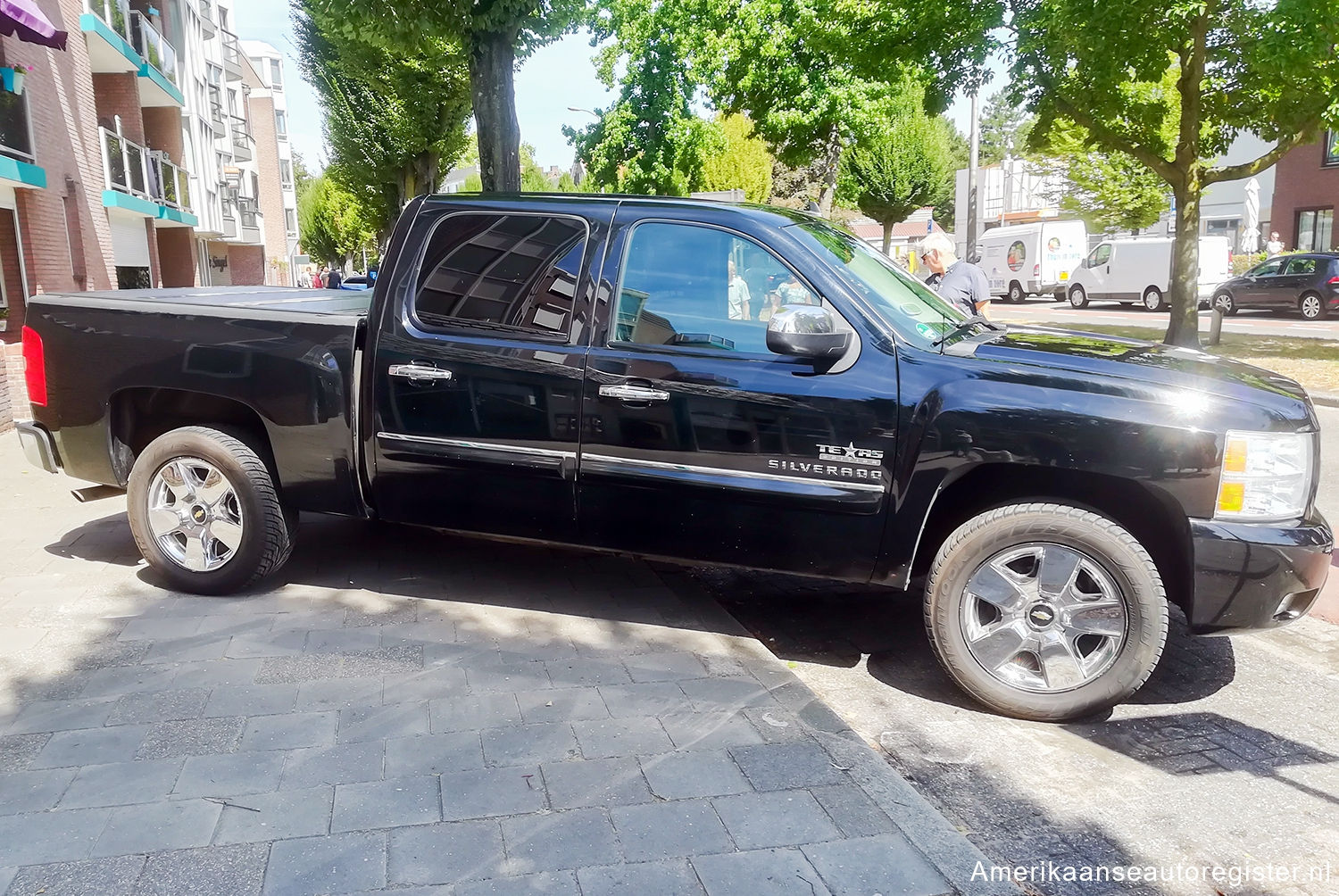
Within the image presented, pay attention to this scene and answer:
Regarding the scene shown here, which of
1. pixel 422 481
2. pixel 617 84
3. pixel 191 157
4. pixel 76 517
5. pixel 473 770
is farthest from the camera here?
pixel 191 157

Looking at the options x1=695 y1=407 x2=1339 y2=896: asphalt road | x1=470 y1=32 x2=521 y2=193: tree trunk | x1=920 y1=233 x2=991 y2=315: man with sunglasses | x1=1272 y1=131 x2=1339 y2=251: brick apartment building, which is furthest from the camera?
x1=1272 y1=131 x2=1339 y2=251: brick apartment building

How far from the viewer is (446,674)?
12.9 ft

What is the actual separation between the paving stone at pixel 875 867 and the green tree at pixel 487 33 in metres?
9.97

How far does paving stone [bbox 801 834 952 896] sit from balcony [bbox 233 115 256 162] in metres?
44.4

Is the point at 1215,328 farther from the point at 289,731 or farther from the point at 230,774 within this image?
the point at 230,774

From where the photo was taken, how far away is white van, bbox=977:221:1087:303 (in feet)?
120

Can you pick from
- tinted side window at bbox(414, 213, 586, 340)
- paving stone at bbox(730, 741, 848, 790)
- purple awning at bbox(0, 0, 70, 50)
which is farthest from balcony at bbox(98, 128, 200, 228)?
paving stone at bbox(730, 741, 848, 790)

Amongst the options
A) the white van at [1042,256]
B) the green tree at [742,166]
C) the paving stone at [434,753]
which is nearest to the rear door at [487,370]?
the paving stone at [434,753]

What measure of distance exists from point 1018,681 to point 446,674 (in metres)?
2.14

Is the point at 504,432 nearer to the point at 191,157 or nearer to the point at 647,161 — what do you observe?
the point at 647,161

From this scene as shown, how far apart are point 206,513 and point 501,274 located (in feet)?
5.93

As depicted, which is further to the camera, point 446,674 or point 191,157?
point 191,157

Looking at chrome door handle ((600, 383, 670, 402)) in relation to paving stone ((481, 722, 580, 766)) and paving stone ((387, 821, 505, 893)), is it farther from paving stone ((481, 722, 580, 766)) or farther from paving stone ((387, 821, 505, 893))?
paving stone ((387, 821, 505, 893))

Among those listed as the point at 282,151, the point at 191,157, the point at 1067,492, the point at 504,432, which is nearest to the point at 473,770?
the point at 504,432
